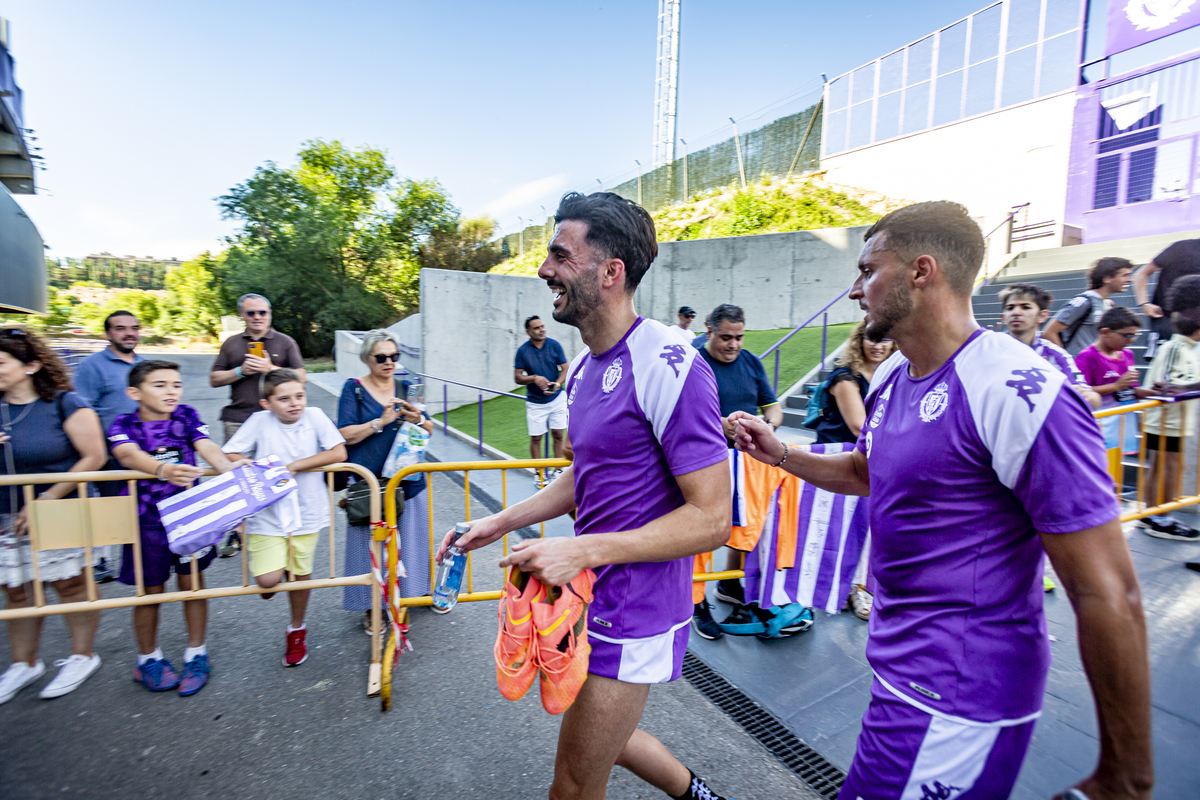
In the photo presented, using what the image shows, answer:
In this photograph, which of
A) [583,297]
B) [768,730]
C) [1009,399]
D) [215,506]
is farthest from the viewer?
[215,506]

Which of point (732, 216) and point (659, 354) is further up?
point (732, 216)

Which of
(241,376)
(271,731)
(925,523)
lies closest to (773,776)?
(925,523)

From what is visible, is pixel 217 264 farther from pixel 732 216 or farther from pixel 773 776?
pixel 773 776

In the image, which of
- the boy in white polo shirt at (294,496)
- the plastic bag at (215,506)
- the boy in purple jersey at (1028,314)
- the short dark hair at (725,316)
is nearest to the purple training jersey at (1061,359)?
the boy in purple jersey at (1028,314)

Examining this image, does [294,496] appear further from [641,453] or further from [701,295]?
[701,295]

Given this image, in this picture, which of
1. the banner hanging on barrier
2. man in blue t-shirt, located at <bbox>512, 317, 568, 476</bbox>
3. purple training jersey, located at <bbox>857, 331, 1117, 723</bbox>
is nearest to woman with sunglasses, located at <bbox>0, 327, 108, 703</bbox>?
purple training jersey, located at <bbox>857, 331, 1117, 723</bbox>

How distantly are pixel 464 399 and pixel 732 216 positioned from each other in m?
11.0

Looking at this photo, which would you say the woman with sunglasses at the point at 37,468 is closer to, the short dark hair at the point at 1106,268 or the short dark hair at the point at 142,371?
the short dark hair at the point at 142,371

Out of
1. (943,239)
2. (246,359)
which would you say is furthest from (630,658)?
(246,359)

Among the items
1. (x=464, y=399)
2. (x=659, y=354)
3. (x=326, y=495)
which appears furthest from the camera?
(x=464, y=399)

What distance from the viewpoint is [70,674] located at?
10.8 feet

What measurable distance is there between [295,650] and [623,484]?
3028 millimetres

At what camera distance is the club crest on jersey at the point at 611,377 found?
1.67 meters

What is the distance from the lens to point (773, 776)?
2.55 m
